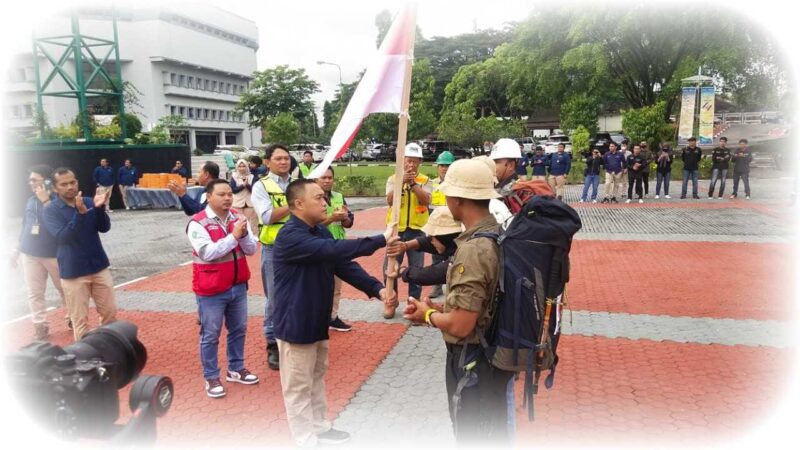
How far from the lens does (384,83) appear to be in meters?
3.98

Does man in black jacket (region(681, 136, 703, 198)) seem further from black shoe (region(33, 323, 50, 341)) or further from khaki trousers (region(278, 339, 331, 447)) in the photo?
black shoe (region(33, 323, 50, 341))

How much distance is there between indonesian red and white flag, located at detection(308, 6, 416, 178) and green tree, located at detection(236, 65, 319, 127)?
54.8 m

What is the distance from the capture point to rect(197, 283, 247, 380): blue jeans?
4.60 meters

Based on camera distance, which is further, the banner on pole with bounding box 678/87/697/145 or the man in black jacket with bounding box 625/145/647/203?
the banner on pole with bounding box 678/87/697/145

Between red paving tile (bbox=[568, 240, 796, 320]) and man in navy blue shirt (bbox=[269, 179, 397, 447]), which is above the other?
man in navy blue shirt (bbox=[269, 179, 397, 447])

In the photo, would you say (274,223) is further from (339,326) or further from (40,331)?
(40,331)

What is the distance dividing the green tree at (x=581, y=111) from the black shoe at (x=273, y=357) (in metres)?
27.5

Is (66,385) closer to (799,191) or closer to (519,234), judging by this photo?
(519,234)

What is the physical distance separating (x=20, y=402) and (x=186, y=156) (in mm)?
23912

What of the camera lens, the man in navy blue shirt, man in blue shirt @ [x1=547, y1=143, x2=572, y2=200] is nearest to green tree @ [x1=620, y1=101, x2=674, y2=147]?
man in blue shirt @ [x1=547, y1=143, x2=572, y2=200]

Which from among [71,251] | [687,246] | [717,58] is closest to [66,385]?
[71,251]

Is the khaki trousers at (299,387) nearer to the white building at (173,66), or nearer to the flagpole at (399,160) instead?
the flagpole at (399,160)

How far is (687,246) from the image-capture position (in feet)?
35.2

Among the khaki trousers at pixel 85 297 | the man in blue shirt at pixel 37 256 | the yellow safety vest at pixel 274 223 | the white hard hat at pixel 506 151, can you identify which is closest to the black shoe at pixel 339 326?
the yellow safety vest at pixel 274 223
